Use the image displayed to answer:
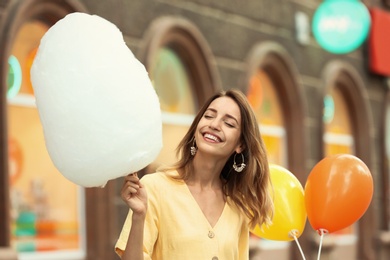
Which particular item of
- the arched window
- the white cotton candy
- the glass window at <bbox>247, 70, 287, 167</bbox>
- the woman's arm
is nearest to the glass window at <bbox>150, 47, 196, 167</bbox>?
the arched window

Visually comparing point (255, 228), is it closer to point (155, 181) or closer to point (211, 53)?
point (155, 181)

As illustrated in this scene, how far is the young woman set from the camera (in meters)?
3.76

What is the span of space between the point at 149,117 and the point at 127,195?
31cm

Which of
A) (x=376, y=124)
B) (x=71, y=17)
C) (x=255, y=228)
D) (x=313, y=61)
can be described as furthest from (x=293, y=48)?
(x=71, y=17)

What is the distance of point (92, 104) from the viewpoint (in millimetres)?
3266

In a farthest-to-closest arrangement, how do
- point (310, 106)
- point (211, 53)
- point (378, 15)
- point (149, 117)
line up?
point (378, 15) → point (310, 106) → point (211, 53) → point (149, 117)

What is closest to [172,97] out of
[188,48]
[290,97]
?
[188,48]

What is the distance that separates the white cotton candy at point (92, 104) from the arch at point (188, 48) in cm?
510

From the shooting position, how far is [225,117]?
Answer: 12.8 ft

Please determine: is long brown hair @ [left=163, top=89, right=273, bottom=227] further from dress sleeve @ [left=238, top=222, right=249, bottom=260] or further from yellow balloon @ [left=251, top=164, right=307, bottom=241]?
yellow balloon @ [left=251, top=164, right=307, bottom=241]

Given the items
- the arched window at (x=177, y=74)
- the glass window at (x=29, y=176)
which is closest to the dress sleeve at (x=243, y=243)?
the glass window at (x=29, y=176)

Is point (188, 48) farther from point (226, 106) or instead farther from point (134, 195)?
point (134, 195)

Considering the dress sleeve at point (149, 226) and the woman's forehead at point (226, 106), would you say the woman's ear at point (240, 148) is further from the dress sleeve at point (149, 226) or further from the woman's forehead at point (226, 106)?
the dress sleeve at point (149, 226)

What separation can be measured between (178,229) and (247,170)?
453 millimetres
